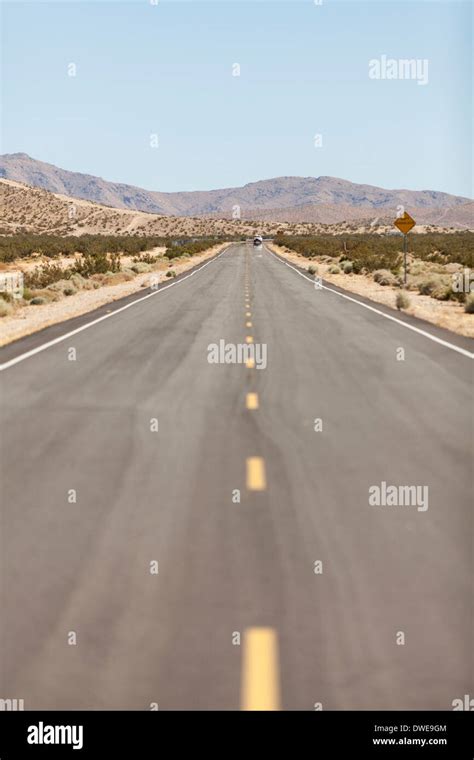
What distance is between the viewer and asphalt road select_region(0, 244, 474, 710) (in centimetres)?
455

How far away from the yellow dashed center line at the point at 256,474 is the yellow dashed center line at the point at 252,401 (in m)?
2.67

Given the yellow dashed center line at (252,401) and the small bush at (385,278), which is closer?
the yellow dashed center line at (252,401)

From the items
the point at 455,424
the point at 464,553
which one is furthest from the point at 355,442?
the point at 464,553

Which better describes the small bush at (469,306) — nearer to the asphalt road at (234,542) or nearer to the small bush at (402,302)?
the small bush at (402,302)

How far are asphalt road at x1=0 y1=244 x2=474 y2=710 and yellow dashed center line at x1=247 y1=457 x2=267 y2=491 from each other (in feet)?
0.12

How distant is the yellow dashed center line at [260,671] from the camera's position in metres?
4.30

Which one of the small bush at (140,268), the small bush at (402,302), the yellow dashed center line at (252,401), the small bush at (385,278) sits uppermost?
the small bush at (140,268)

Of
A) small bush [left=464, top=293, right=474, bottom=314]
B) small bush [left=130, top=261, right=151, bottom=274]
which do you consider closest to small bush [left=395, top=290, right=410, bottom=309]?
small bush [left=464, top=293, right=474, bottom=314]

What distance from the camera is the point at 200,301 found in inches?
1153

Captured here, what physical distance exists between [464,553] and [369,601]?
1207mm

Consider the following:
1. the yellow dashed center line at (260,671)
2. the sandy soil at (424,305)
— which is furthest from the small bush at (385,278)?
the yellow dashed center line at (260,671)

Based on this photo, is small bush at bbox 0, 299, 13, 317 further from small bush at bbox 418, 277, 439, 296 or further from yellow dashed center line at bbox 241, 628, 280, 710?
yellow dashed center line at bbox 241, 628, 280, 710

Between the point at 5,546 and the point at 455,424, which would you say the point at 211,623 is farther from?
the point at 455,424

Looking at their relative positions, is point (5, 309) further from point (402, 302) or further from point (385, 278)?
point (385, 278)
